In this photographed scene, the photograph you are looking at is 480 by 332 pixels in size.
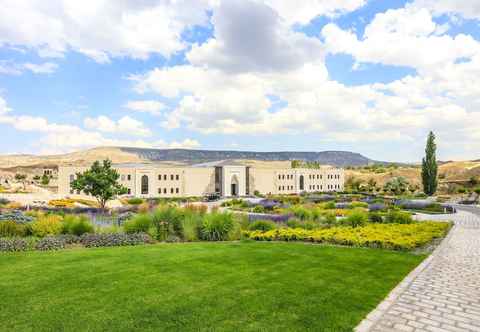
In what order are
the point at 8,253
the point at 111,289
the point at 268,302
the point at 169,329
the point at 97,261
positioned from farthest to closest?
the point at 8,253 < the point at 97,261 < the point at 111,289 < the point at 268,302 < the point at 169,329

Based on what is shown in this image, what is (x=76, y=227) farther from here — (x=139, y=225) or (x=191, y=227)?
(x=191, y=227)

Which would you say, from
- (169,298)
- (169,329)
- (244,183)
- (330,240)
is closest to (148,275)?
(169,298)

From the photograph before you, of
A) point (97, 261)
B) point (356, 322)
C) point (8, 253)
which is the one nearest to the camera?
point (356, 322)

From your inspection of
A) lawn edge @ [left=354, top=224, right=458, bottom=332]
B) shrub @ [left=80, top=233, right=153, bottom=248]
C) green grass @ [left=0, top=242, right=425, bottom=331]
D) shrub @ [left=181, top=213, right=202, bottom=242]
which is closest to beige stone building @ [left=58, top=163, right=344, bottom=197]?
shrub @ [left=181, top=213, right=202, bottom=242]

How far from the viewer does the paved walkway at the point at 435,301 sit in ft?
15.6

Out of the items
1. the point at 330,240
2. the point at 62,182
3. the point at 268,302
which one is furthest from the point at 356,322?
the point at 62,182

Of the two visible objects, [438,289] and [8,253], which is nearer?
[438,289]

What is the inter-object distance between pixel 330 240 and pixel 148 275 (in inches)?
277

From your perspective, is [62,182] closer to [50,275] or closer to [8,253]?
[8,253]

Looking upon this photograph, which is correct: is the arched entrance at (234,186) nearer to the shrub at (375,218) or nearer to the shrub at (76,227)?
the shrub at (375,218)

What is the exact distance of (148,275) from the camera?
6.81m

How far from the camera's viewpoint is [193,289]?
5.93 m

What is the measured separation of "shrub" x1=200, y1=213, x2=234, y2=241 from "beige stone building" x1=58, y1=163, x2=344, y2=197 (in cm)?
4091

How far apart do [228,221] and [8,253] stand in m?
7.12
